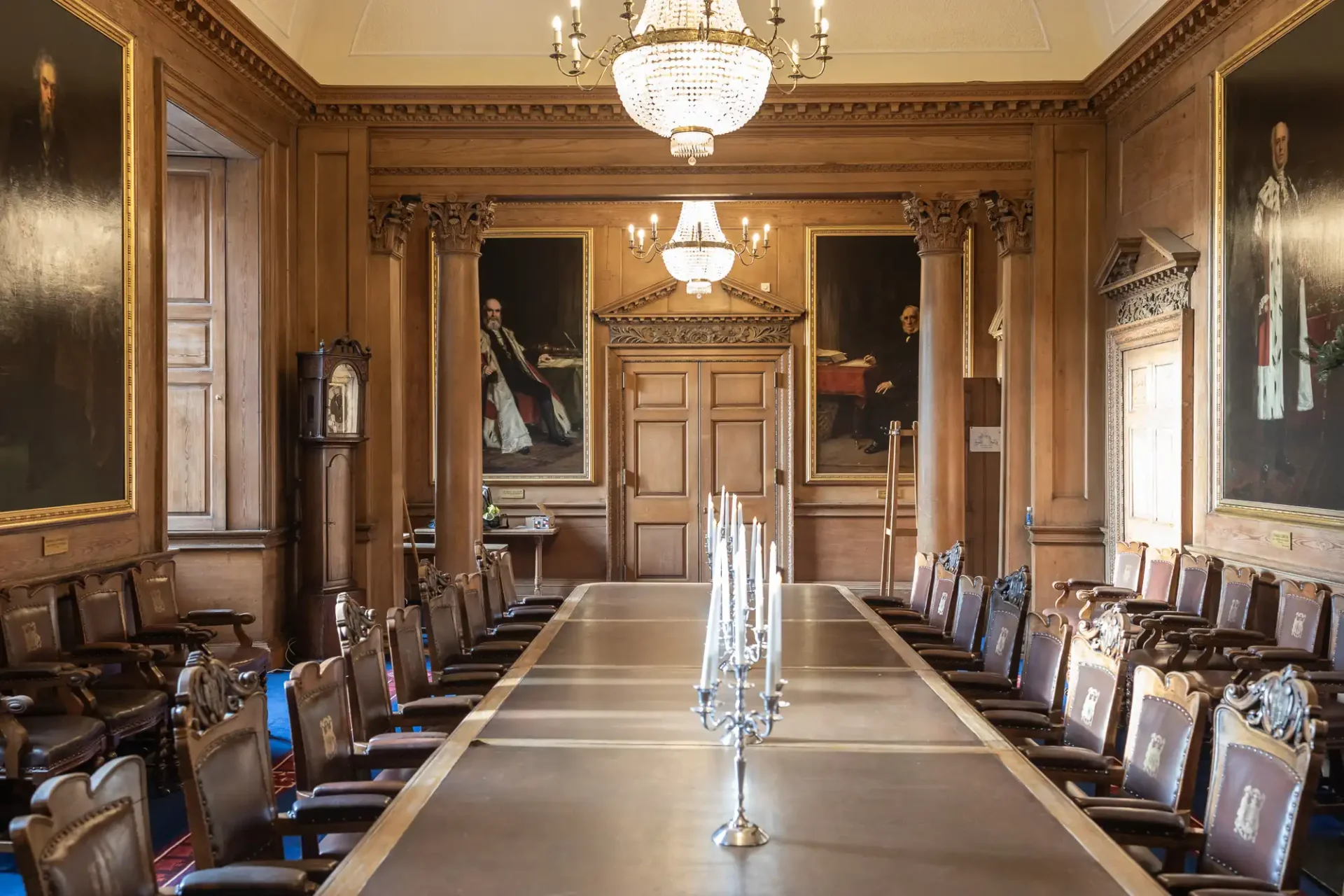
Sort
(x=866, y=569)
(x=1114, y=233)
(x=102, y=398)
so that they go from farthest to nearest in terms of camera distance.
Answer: (x=866, y=569) < (x=1114, y=233) < (x=102, y=398)

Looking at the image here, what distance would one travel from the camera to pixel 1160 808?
309cm

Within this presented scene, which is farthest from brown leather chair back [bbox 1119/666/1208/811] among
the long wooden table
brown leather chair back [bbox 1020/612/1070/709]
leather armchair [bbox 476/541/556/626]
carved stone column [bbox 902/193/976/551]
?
carved stone column [bbox 902/193/976/551]

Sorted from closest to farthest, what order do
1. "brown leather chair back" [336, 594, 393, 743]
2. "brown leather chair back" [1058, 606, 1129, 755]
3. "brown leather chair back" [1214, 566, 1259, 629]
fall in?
"brown leather chair back" [1058, 606, 1129, 755] < "brown leather chair back" [336, 594, 393, 743] < "brown leather chair back" [1214, 566, 1259, 629]

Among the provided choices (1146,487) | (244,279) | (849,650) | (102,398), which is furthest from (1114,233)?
(102,398)

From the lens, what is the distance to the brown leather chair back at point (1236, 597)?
20.4ft

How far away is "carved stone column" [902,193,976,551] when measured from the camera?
30.7ft

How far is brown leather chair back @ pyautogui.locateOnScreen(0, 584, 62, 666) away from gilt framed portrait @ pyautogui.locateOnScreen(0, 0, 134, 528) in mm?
365

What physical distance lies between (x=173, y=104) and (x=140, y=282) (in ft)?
4.04

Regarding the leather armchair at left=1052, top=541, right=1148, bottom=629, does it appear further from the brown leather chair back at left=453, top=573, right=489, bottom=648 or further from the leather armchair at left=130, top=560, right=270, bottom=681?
the leather armchair at left=130, top=560, right=270, bottom=681

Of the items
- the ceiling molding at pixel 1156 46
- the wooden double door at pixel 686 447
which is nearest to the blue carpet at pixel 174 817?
the wooden double door at pixel 686 447

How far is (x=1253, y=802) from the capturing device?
2762 mm

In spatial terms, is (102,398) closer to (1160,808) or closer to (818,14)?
(818,14)

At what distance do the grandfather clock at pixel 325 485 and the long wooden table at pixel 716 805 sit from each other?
479cm

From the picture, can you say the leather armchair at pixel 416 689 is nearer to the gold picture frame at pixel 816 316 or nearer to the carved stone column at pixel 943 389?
the carved stone column at pixel 943 389
